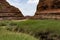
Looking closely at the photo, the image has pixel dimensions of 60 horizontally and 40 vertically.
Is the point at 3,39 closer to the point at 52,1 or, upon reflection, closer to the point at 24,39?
the point at 24,39

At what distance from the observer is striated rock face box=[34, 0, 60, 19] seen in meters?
36.4

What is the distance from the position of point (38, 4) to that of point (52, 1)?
3.37m

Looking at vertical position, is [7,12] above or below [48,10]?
below

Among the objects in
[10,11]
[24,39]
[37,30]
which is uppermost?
[24,39]

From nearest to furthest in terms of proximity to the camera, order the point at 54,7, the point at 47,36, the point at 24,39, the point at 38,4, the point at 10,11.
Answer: the point at 24,39, the point at 47,36, the point at 54,7, the point at 38,4, the point at 10,11

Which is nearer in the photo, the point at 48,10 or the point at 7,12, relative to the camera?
the point at 48,10

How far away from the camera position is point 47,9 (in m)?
39.9

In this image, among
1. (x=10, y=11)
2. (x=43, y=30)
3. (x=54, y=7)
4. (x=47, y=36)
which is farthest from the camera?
(x=10, y=11)

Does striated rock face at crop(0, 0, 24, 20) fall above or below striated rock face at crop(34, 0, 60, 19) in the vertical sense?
below

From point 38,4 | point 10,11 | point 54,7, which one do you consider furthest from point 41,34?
point 10,11

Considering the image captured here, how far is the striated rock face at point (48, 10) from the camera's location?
36.4m

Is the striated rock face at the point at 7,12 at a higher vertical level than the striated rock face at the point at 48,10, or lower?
lower

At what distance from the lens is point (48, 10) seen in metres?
39.6

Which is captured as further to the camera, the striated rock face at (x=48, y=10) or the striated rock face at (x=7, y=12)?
the striated rock face at (x=7, y=12)
